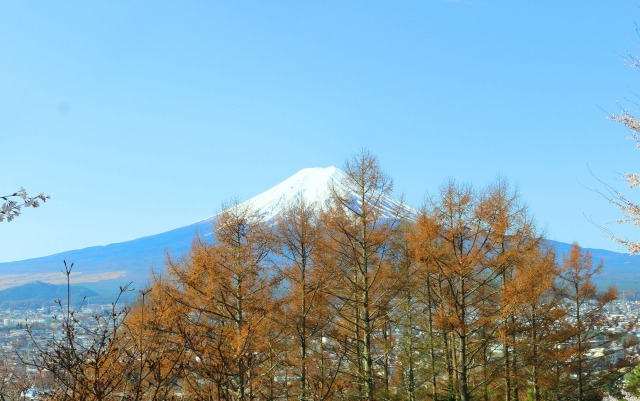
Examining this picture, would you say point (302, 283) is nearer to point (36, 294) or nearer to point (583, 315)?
point (583, 315)

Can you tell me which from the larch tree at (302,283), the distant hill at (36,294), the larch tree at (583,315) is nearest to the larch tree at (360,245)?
the larch tree at (302,283)

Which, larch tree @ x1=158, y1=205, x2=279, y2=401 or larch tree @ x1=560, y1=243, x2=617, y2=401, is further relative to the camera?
larch tree @ x1=560, y1=243, x2=617, y2=401

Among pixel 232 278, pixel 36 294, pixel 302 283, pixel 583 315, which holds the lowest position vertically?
pixel 583 315

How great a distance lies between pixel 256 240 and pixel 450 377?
897cm

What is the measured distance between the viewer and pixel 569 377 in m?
26.1

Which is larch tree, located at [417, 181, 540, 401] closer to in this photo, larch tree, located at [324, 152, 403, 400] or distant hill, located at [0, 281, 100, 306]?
larch tree, located at [324, 152, 403, 400]

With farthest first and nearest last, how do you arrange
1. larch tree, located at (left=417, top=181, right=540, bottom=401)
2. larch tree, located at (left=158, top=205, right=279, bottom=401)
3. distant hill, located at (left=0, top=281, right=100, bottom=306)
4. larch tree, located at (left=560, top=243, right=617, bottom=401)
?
1. distant hill, located at (left=0, top=281, right=100, bottom=306)
2. larch tree, located at (left=560, top=243, right=617, bottom=401)
3. larch tree, located at (left=417, top=181, right=540, bottom=401)
4. larch tree, located at (left=158, top=205, right=279, bottom=401)

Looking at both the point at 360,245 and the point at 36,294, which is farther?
the point at 36,294

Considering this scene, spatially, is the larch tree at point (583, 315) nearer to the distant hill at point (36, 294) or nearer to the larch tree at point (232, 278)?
the larch tree at point (232, 278)

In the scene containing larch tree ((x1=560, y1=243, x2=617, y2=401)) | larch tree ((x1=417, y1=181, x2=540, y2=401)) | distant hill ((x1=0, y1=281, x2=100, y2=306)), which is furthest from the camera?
distant hill ((x1=0, y1=281, x2=100, y2=306))

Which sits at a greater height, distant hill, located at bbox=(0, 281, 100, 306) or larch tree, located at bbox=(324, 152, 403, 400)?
distant hill, located at bbox=(0, 281, 100, 306)

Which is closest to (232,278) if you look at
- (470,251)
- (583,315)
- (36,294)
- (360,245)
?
(360,245)

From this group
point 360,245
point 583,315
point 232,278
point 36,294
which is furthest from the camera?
point 36,294

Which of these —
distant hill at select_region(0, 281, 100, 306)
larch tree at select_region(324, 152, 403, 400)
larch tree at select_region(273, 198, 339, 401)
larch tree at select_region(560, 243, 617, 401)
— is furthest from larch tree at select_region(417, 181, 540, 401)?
distant hill at select_region(0, 281, 100, 306)
